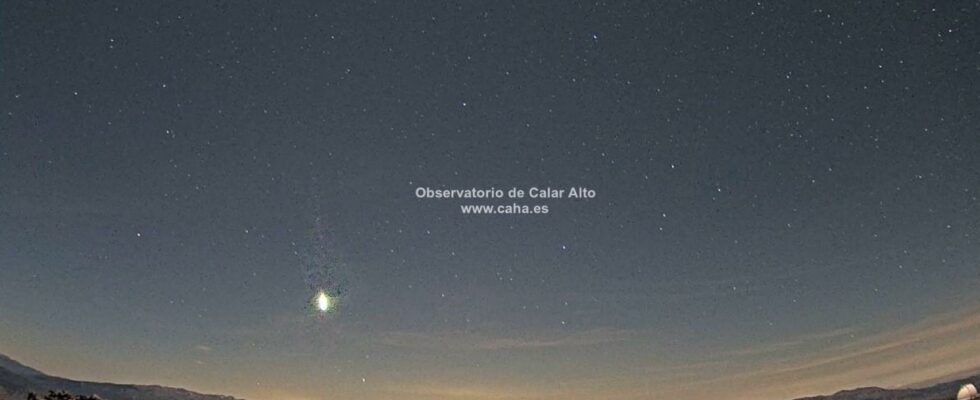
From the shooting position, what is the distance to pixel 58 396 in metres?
72.8

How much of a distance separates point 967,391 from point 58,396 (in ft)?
364

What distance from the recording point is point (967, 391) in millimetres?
77500

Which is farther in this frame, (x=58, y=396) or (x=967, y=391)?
(x=967, y=391)
